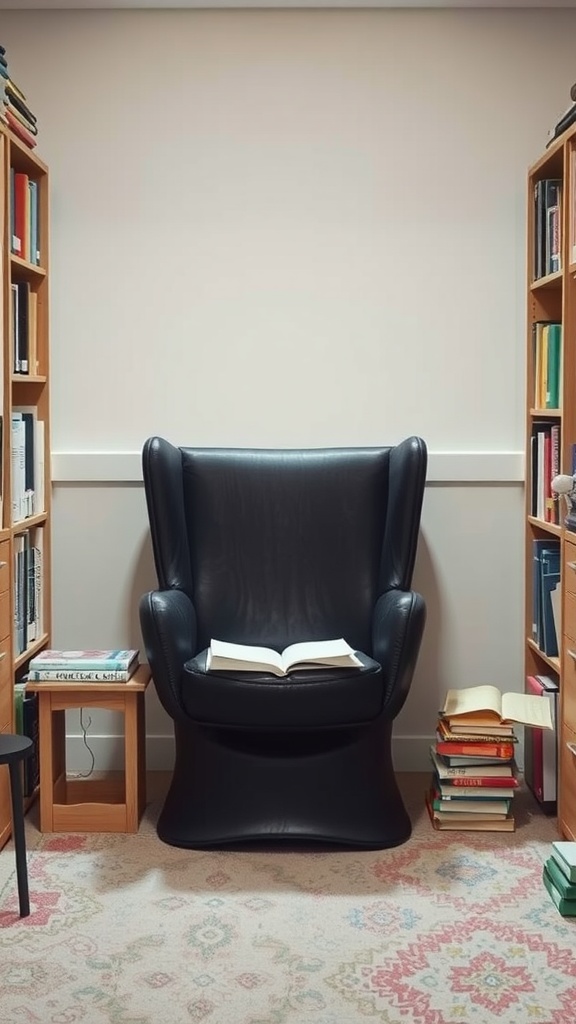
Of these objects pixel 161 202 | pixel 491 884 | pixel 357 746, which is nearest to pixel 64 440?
A: pixel 161 202

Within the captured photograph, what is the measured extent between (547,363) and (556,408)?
157 millimetres

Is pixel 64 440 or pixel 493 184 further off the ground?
pixel 493 184

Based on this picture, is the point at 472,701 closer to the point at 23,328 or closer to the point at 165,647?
the point at 165,647

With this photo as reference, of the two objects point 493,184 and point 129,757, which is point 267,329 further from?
point 129,757

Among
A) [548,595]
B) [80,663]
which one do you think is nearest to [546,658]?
[548,595]

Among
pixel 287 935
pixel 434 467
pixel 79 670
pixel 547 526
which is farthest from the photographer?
pixel 434 467

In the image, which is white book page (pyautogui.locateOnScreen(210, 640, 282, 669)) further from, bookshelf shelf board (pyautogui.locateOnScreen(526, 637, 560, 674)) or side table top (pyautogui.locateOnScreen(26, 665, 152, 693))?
bookshelf shelf board (pyautogui.locateOnScreen(526, 637, 560, 674))

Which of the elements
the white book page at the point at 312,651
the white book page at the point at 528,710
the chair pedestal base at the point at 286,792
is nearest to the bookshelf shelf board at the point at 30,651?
the chair pedestal base at the point at 286,792

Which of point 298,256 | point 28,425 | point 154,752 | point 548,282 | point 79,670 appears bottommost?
point 154,752

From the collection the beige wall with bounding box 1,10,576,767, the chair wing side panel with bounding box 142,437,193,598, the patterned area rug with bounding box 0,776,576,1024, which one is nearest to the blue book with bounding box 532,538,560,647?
the beige wall with bounding box 1,10,576,767

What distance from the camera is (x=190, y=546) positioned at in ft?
10.7

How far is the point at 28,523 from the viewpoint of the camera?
3203 millimetres

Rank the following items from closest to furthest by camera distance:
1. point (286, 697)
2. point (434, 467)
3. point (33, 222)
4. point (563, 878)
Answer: point (563, 878) → point (286, 697) → point (33, 222) → point (434, 467)

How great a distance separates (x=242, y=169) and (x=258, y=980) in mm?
2474
